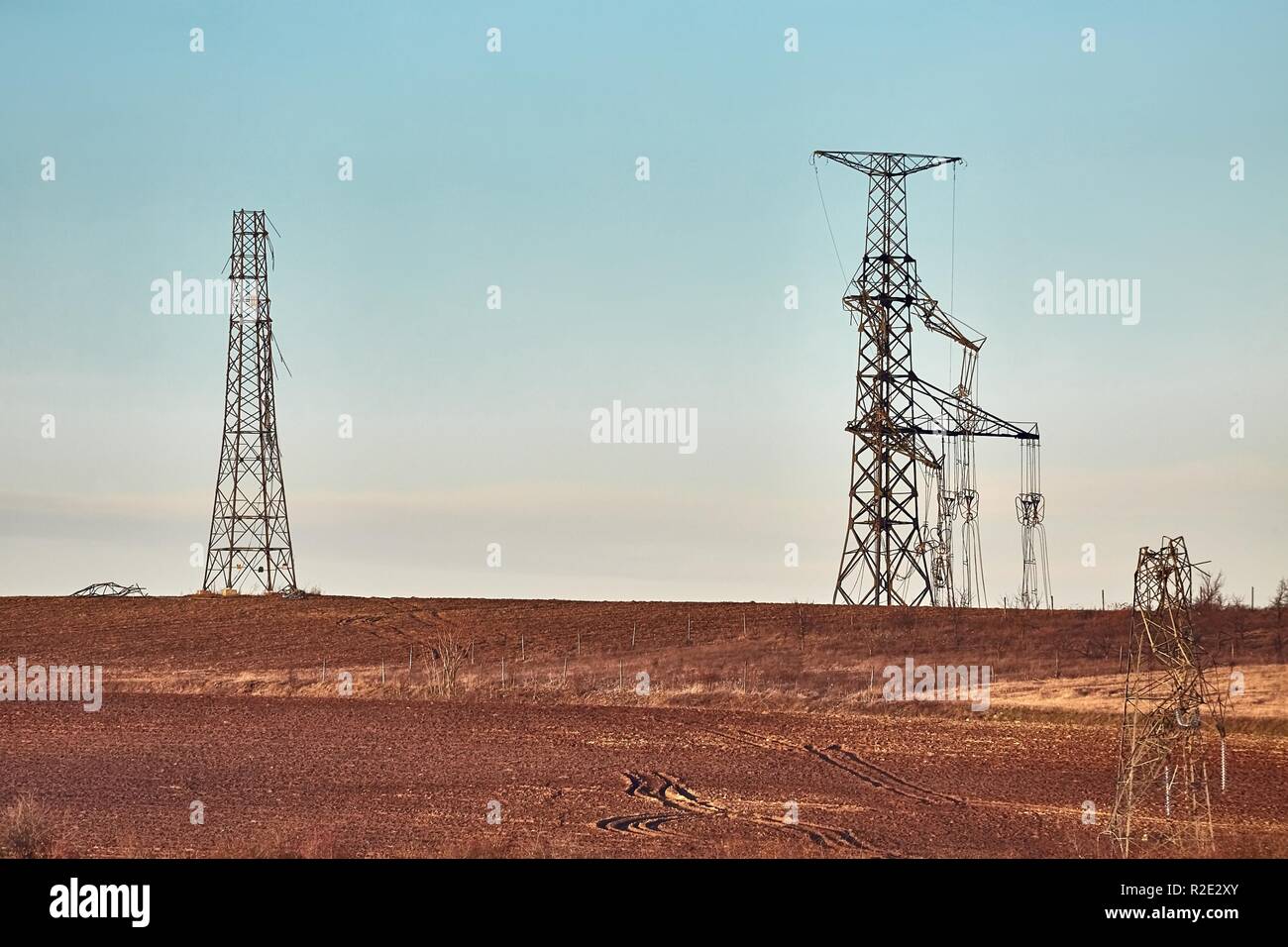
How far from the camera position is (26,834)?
19781mm

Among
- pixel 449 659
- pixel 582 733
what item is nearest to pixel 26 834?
pixel 582 733

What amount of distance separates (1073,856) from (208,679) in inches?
1557

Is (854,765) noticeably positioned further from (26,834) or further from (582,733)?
(26,834)

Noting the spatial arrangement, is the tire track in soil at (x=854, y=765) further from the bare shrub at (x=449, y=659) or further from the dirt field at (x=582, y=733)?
the bare shrub at (x=449, y=659)

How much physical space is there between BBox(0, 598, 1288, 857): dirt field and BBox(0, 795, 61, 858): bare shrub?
443 millimetres

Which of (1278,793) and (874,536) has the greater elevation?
(874,536)

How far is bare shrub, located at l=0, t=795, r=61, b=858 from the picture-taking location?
62.7 ft

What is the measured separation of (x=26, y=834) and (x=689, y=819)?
1049 centimetres

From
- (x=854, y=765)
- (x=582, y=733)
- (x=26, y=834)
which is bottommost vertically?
(x=854, y=765)

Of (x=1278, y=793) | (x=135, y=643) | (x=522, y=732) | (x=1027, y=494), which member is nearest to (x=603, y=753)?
(x=522, y=732)

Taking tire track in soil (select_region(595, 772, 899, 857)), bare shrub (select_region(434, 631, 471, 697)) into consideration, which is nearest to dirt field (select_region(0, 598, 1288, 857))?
tire track in soil (select_region(595, 772, 899, 857))

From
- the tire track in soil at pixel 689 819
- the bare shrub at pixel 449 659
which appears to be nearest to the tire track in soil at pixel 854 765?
the tire track in soil at pixel 689 819
